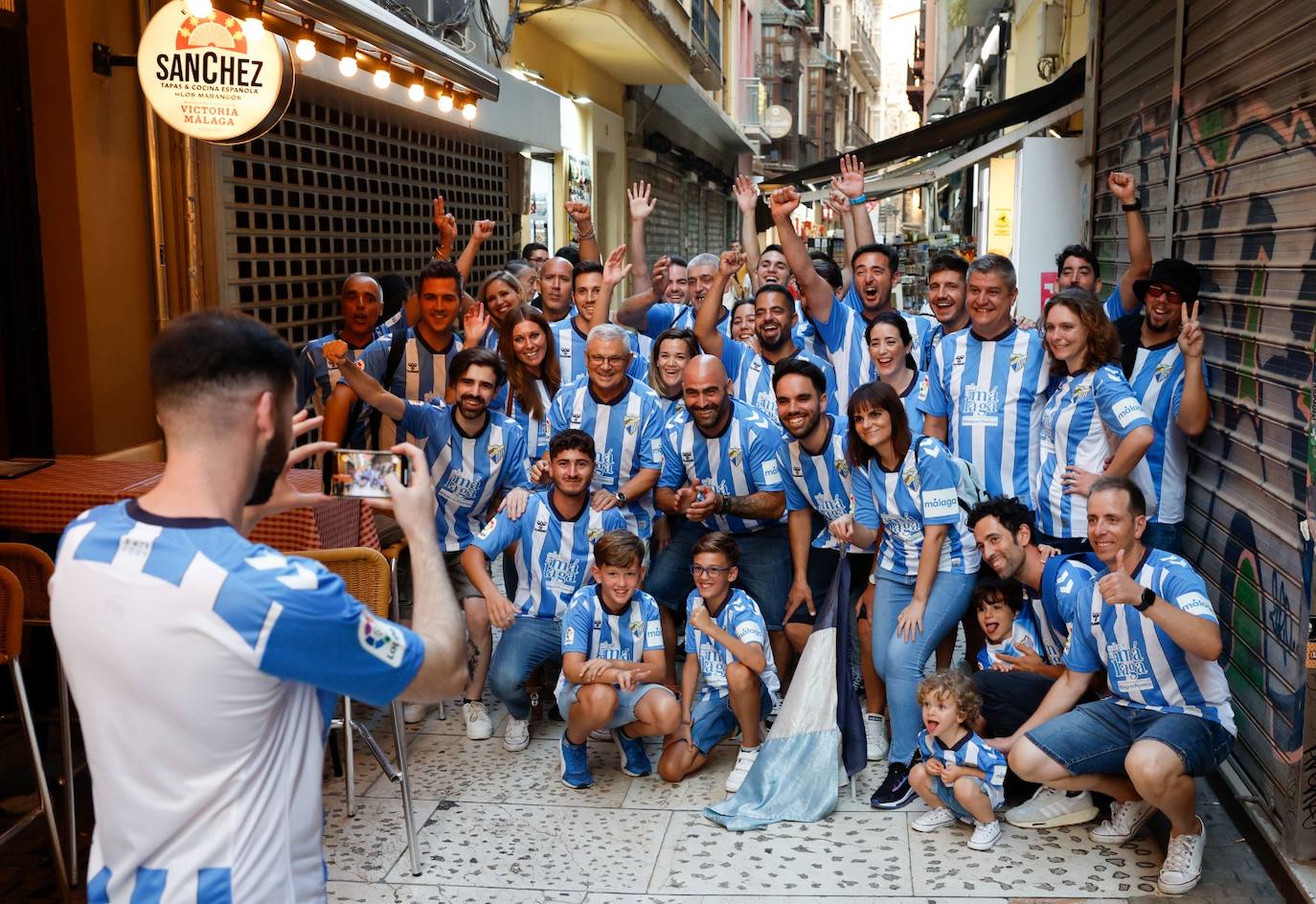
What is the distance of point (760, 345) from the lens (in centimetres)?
755

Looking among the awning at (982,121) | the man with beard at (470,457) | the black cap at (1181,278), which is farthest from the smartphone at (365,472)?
the awning at (982,121)

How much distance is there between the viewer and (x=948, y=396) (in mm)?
6406

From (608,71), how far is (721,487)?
1465 cm

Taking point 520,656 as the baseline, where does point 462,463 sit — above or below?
above

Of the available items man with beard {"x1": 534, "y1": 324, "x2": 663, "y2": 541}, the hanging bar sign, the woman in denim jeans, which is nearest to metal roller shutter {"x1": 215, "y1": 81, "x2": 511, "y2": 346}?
the hanging bar sign

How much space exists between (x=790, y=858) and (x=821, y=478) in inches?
79.4

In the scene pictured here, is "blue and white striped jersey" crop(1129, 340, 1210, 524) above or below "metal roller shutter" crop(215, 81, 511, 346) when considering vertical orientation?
below

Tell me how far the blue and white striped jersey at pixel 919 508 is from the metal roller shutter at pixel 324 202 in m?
4.42

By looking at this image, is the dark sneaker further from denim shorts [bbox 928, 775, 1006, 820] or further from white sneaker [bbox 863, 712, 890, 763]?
white sneaker [bbox 863, 712, 890, 763]

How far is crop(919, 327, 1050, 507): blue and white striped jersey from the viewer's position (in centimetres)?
608

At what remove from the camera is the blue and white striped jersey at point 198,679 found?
2172 millimetres

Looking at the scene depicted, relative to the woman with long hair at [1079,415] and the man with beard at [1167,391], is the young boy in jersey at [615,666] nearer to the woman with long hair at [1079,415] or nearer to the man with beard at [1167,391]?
the woman with long hair at [1079,415]

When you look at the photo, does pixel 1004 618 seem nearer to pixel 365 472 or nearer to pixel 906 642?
pixel 906 642

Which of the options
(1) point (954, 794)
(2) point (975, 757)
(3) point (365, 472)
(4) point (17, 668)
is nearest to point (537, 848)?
(1) point (954, 794)
